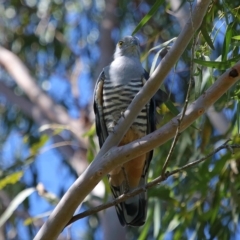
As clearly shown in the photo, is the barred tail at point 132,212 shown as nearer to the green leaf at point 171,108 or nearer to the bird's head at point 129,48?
the green leaf at point 171,108

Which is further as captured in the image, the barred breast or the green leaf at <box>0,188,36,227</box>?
the green leaf at <box>0,188,36,227</box>

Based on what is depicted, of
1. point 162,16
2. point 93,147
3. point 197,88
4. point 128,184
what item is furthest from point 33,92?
point 197,88

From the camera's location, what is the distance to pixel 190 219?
13.5 ft

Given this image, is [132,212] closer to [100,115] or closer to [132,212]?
[132,212]

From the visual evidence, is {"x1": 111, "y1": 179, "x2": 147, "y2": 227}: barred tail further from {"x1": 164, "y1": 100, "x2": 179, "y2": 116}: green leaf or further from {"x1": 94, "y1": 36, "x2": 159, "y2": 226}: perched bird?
{"x1": 164, "y1": 100, "x2": 179, "y2": 116}: green leaf

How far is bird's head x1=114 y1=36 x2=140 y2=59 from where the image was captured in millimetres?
3779

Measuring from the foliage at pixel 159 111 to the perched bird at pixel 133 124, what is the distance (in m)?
0.20

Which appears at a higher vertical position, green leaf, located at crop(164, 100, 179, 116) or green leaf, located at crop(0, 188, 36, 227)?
green leaf, located at crop(0, 188, 36, 227)

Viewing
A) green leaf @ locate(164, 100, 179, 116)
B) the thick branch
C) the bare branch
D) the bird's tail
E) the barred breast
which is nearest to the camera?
the thick branch

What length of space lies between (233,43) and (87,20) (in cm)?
406

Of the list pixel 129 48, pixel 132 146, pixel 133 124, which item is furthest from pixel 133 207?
pixel 129 48

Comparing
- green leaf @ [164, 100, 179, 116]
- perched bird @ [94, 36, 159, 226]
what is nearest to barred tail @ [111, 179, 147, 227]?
perched bird @ [94, 36, 159, 226]

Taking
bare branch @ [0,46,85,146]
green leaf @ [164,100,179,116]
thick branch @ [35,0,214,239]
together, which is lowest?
thick branch @ [35,0,214,239]

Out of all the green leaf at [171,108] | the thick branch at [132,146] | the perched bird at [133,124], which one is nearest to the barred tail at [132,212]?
the perched bird at [133,124]
